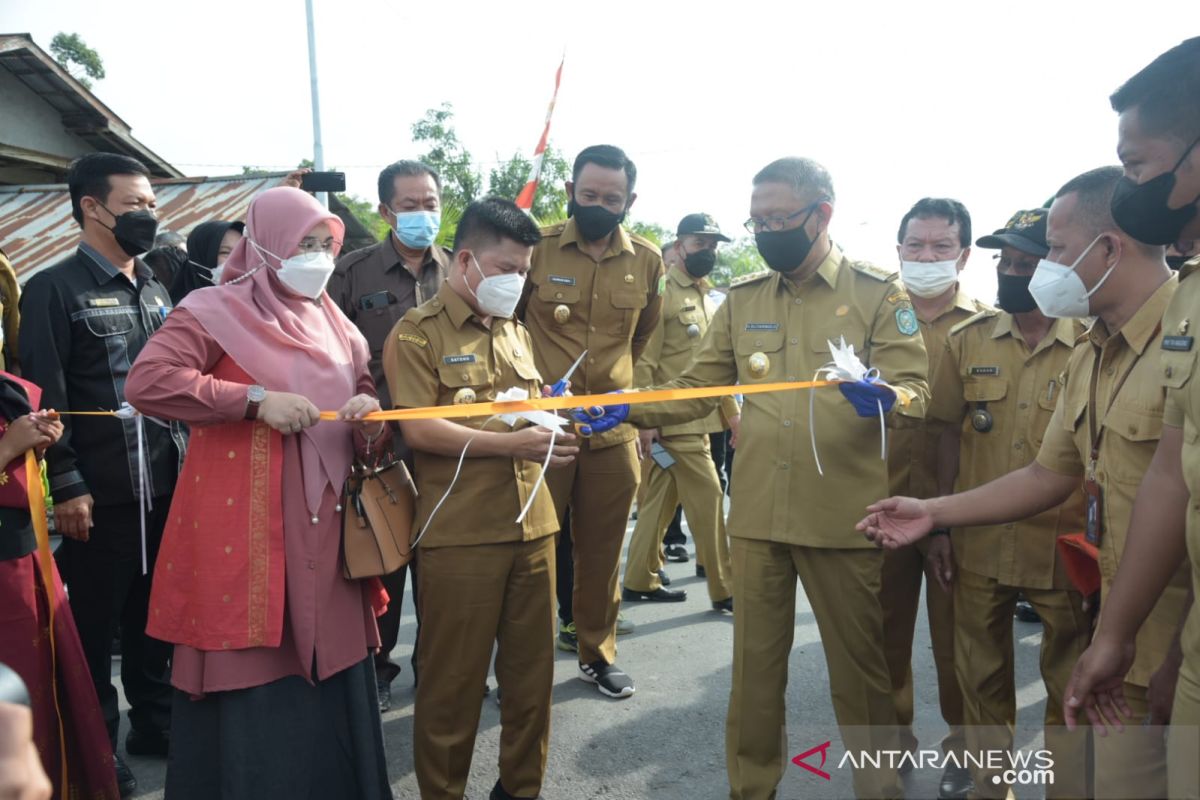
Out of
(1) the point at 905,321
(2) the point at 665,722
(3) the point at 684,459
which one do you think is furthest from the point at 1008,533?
(3) the point at 684,459

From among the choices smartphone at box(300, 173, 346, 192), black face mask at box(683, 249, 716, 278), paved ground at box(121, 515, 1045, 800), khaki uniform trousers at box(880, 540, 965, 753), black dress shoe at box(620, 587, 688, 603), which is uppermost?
smartphone at box(300, 173, 346, 192)

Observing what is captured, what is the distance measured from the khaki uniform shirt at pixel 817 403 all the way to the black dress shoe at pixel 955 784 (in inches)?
46.1

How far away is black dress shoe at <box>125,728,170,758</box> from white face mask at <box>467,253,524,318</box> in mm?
2365

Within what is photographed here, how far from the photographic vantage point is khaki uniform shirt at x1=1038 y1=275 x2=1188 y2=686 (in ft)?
7.00

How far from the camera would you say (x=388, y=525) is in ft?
9.12

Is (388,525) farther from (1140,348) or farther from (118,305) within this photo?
(1140,348)

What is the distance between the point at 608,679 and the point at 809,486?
5.86ft

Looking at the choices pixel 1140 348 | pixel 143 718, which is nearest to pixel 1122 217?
pixel 1140 348

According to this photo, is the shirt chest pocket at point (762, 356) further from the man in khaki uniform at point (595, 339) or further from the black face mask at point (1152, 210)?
the black face mask at point (1152, 210)

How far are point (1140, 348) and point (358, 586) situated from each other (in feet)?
7.66

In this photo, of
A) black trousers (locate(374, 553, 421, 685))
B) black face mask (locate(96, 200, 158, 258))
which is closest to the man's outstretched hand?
black trousers (locate(374, 553, 421, 685))

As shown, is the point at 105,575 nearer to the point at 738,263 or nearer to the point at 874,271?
the point at 874,271

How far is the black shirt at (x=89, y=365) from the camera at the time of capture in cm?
329

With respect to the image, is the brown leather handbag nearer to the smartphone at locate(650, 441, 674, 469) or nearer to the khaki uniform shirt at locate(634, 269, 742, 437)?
the smartphone at locate(650, 441, 674, 469)
